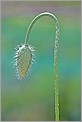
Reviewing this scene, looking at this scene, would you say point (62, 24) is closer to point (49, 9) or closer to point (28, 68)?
point (49, 9)

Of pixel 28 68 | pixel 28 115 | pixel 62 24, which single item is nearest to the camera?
pixel 28 68

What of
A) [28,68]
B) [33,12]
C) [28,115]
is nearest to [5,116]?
[28,115]

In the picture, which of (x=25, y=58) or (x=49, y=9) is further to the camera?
(x=49, y=9)

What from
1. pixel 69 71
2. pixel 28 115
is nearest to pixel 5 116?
pixel 28 115

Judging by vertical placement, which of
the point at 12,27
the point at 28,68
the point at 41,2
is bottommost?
the point at 28,68

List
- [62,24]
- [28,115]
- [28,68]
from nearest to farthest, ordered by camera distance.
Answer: [28,68]
[28,115]
[62,24]

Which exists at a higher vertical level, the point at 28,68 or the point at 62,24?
the point at 62,24

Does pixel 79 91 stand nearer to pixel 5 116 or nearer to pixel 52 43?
pixel 52 43
